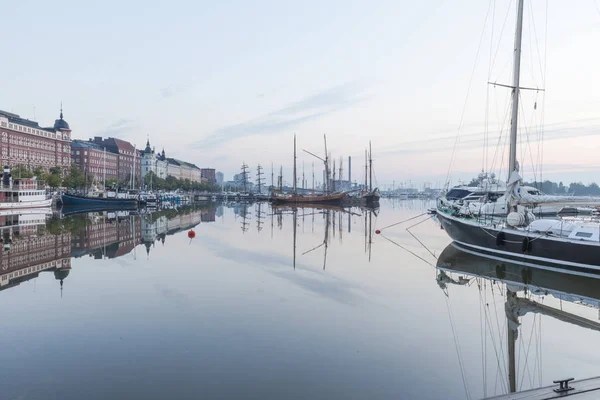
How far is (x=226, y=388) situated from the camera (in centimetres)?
877

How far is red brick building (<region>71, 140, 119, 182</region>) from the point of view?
152000 mm

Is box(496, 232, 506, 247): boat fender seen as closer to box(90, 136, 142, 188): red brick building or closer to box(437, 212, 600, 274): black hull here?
box(437, 212, 600, 274): black hull

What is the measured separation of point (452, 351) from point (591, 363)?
122 inches

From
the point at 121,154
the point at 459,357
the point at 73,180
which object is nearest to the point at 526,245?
the point at 459,357

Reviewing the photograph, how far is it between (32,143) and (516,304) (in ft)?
433

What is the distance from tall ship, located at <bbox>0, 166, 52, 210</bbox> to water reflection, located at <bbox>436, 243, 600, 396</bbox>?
72.0 meters

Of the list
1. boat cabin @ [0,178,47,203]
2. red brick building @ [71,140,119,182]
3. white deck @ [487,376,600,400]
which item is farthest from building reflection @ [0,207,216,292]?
red brick building @ [71,140,119,182]

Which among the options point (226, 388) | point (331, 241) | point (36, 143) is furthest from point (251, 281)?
point (36, 143)

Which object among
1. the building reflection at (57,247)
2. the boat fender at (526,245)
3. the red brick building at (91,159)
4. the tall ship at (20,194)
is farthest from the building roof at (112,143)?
the boat fender at (526,245)

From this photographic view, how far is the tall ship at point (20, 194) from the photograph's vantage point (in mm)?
73356

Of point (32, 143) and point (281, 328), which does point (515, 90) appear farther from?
point (32, 143)

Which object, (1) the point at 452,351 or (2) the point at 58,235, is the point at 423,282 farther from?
(2) the point at 58,235

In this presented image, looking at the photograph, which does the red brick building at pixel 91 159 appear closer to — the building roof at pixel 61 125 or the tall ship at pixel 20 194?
the building roof at pixel 61 125

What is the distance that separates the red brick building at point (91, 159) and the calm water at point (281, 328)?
138 m
